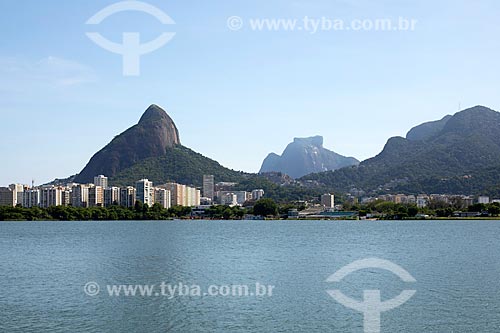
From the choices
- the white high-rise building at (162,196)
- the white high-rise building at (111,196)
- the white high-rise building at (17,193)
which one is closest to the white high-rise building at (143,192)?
the white high-rise building at (111,196)

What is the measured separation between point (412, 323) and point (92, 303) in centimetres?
1178

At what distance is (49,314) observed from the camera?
22.0 meters

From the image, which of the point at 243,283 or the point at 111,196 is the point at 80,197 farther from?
the point at 243,283

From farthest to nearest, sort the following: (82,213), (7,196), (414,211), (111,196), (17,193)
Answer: (17,193)
(7,196)
(111,196)
(82,213)
(414,211)

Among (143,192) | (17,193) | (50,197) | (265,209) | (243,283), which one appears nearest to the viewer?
(243,283)

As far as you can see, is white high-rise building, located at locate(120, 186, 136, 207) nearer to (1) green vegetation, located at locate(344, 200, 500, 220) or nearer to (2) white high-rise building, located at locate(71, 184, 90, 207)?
(2) white high-rise building, located at locate(71, 184, 90, 207)

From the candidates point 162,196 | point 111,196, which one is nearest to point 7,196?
point 111,196

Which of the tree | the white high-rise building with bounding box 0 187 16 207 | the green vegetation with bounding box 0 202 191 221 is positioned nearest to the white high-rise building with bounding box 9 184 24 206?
the white high-rise building with bounding box 0 187 16 207

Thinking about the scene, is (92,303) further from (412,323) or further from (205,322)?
(412,323)

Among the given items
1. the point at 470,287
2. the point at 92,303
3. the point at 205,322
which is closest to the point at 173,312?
the point at 205,322

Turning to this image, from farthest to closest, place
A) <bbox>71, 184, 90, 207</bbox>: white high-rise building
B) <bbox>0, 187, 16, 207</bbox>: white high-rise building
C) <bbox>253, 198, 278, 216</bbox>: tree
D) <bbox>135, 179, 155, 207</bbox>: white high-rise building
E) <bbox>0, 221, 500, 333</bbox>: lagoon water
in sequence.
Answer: <bbox>71, 184, 90, 207</bbox>: white high-rise building → <bbox>135, 179, 155, 207</bbox>: white high-rise building → <bbox>0, 187, 16, 207</bbox>: white high-rise building → <bbox>253, 198, 278, 216</bbox>: tree → <bbox>0, 221, 500, 333</bbox>: lagoon water

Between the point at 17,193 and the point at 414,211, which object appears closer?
the point at 414,211

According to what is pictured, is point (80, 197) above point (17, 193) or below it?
below

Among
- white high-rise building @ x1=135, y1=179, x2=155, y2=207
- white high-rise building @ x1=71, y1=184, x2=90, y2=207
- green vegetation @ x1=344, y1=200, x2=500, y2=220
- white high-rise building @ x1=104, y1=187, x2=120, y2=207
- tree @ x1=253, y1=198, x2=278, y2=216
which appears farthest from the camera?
white high-rise building @ x1=71, y1=184, x2=90, y2=207
